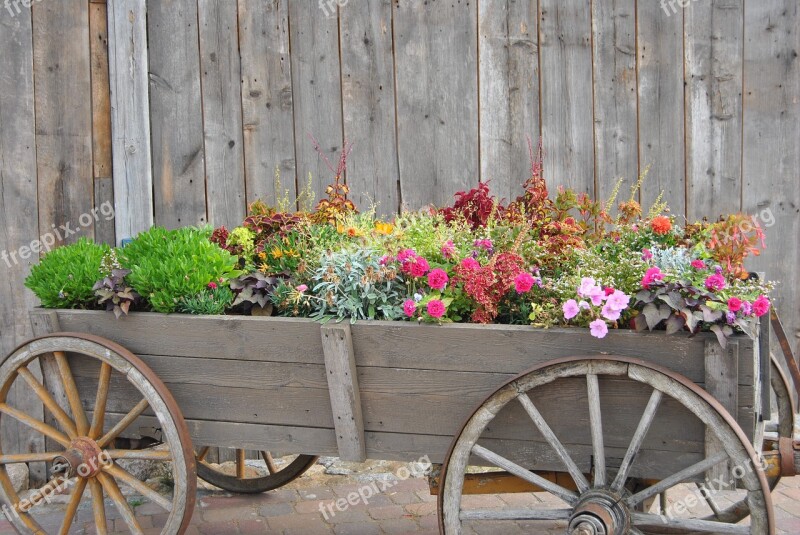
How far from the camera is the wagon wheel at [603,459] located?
85.2 inches

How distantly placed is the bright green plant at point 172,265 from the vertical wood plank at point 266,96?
1031mm

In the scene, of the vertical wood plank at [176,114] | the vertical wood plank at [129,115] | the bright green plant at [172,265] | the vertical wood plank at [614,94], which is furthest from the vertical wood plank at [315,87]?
the vertical wood plank at [614,94]

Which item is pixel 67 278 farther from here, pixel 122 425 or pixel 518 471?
pixel 518 471

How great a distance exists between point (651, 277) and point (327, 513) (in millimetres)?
1910

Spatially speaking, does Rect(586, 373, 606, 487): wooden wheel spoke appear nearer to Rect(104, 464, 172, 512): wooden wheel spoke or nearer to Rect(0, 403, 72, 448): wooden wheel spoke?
Rect(104, 464, 172, 512): wooden wheel spoke

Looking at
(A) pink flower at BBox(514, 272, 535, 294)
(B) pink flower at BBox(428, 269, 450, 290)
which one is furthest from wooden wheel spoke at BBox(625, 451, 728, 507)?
(B) pink flower at BBox(428, 269, 450, 290)

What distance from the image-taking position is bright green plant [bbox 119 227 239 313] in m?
2.73

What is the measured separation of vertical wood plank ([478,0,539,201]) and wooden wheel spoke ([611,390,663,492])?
188 centimetres

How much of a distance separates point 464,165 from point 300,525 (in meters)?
1.79

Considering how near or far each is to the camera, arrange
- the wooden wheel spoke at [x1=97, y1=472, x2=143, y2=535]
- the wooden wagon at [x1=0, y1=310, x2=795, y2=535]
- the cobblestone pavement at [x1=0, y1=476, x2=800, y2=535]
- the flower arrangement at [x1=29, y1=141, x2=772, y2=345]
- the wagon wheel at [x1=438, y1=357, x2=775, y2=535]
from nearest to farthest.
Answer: the wagon wheel at [x1=438, y1=357, x2=775, y2=535]
the wooden wagon at [x1=0, y1=310, x2=795, y2=535]
the flower arrangement at [x1=29, y1=141, x2=772, y2=345]
the wooden wheel spoke at [x1=97, y1=472, x2=143, y2=535]
the cobblestone pavement at [x1=0, y1=476, x2=800, y2=535]

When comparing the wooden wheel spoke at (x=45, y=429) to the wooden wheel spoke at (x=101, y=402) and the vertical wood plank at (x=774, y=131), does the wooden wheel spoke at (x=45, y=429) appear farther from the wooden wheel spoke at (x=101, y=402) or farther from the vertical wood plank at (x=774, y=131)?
the vertical wood plank at (x=774, y=131)

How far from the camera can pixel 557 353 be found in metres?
2.39

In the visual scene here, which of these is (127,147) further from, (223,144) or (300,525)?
(300,525)

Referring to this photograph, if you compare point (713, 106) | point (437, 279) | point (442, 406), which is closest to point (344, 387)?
point (442, 406)
